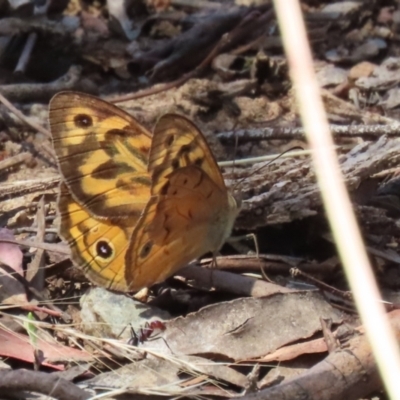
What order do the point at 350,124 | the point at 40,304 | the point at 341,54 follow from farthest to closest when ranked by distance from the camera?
the point at 341,54, the point at 350,124, the point at 40,304

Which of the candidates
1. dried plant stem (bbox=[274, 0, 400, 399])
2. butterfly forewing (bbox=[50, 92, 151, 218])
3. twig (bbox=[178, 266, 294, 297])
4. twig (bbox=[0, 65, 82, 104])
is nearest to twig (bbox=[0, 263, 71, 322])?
butterfly forewing (bbox=[50, 92, 151, 218])

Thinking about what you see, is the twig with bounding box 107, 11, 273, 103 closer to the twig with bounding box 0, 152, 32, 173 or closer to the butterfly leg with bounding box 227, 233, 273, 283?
the twig with bounding box 0, 152, 32, 173

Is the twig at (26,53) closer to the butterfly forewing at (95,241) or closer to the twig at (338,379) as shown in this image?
the butterfly forewing at (95,241)

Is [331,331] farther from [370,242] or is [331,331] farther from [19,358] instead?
[19,358]

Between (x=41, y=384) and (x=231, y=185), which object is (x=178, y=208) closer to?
(x=231, y=185)

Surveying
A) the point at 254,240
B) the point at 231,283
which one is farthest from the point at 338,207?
the point at 231,283

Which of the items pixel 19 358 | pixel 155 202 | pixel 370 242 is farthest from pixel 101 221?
pixel 370 242

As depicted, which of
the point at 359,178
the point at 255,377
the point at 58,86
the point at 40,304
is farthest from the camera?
the point at 58,86
